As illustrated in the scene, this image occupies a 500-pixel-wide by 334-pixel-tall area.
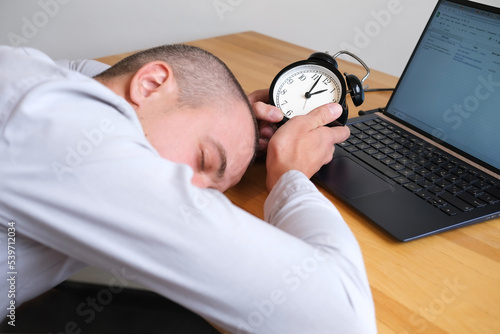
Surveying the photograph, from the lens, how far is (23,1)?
5.56ft

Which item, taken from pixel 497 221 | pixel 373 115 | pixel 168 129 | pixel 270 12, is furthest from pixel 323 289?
pixel 270 12

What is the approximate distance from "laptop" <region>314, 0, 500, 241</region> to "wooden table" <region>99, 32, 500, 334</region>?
0.08 ft

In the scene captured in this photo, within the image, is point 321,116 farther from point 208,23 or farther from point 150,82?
point 208,23

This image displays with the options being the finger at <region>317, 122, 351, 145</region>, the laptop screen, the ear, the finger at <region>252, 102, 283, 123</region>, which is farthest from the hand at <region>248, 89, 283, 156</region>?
the laptop screen

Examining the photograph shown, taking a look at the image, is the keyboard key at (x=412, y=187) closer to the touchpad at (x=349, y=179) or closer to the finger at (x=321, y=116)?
the touchpad at (x=349, y=179)

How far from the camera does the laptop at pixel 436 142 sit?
818 millimetres

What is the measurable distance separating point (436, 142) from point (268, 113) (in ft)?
1.33

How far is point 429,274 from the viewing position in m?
0.70

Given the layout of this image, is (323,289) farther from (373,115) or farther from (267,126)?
(373,115)

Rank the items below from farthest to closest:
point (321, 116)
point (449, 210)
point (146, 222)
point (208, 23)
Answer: point (208, 23), point (321, 116), point (449, 210), point (146, 222)

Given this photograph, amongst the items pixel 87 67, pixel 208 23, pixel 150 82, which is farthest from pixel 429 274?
pixel 208 23

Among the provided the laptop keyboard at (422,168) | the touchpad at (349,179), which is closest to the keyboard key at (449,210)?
the laptop keyboard at (422,168)

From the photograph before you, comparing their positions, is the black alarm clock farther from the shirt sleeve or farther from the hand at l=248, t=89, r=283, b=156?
the shirt sleeve

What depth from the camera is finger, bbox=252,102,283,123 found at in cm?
96
